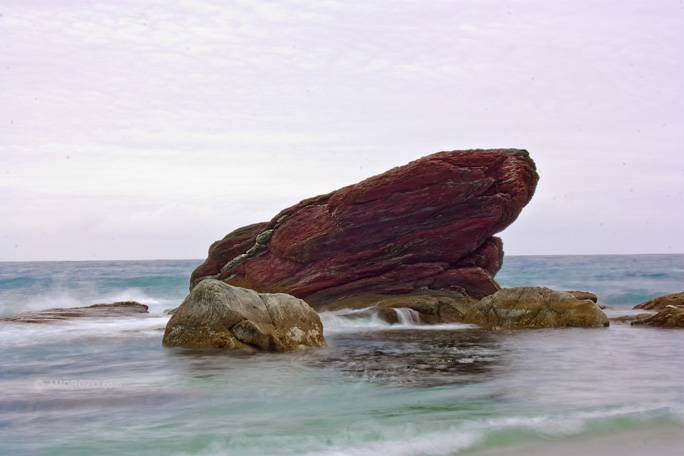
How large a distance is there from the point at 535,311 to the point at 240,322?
11276 mm

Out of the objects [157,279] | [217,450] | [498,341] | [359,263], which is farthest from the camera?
[157,279]

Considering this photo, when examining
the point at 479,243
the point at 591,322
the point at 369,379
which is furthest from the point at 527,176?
the point at 369,379

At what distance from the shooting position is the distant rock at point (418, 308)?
24500 mm

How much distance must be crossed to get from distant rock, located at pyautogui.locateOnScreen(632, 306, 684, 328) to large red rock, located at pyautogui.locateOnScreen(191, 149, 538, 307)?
630 centimetres

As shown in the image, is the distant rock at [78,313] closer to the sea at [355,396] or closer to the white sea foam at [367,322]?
the sea at [355,396]

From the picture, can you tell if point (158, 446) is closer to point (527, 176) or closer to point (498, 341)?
point (498, 341)

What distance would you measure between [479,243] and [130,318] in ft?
49.0

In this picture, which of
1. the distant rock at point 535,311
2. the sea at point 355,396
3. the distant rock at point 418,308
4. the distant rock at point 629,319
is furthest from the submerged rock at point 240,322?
the distant rock at point 629,319

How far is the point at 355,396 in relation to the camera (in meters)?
11.9

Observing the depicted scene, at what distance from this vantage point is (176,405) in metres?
11.2

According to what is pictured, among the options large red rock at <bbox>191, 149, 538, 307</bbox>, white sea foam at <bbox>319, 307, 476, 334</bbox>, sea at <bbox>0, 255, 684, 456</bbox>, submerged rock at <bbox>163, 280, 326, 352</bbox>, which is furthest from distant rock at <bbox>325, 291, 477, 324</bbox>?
submerged rock at <bbox>163, 280, 326, 352</bbox>

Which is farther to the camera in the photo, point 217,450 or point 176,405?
point 176,405

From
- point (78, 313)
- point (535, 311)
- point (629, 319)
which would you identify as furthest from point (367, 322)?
point (78, 313)

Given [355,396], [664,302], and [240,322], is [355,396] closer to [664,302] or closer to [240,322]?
[240,322]
